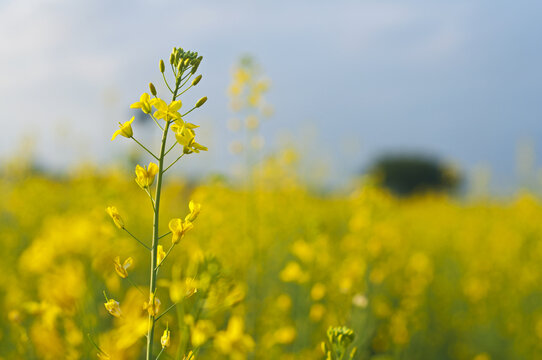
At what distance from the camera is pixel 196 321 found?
44.3 inches

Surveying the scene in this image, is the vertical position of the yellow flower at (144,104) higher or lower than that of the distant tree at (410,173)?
higher

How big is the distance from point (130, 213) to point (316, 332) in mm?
2688

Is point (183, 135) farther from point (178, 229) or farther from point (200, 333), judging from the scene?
point (200, 333)

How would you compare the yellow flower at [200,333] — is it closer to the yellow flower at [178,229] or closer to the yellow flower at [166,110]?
the yellow flower at [178,229]

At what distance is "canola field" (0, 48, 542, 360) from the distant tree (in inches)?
506

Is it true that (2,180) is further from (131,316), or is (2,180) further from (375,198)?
(131,316)

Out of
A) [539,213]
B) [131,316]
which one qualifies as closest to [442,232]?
[539,213]

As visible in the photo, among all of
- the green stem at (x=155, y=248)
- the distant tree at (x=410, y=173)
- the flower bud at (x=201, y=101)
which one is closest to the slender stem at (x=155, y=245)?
the green stem at (x=155, y=248)

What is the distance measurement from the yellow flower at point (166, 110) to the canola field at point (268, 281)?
1.19 ft

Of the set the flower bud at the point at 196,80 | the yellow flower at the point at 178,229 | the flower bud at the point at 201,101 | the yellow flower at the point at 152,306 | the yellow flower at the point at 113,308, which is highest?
the flower bud at the point at 196,80

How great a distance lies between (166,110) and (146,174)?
0.53ft

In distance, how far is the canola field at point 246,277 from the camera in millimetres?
1165

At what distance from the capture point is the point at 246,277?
348 centimetres

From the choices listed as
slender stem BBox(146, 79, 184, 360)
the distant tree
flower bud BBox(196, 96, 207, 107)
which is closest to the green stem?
slender stem BBox(146, 79, 184, 360)
